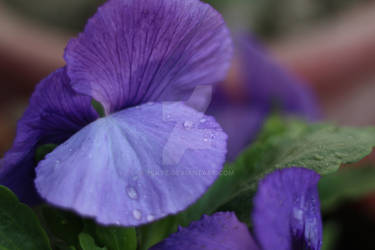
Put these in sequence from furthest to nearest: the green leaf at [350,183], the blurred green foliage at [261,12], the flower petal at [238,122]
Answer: the blurred green foliage at [261,12] < the flower petal at [238,122] < the green leaf at [350,183]

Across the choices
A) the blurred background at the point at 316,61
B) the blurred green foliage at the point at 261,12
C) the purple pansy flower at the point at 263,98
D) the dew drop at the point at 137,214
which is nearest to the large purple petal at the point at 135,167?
the dew drop at the point at 137,214

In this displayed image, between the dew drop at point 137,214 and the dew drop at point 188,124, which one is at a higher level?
the dew drop at point 188,124

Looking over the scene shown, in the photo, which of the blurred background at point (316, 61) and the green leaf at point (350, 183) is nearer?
the green leaf at point (350, 183)

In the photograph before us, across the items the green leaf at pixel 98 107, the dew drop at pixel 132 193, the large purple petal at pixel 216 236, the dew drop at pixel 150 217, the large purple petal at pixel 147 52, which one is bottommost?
the large purple petal at pixel 216 236

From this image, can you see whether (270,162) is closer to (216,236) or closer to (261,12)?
(216,236)

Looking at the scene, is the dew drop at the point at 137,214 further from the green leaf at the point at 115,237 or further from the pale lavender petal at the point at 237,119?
the pale lavender petal at the point at 237,119

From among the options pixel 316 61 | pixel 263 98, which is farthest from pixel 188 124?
pixel 316 61
